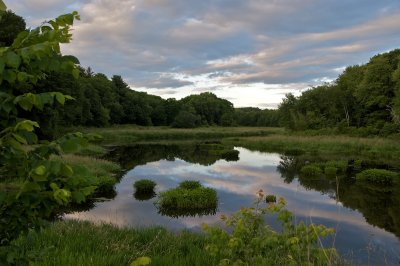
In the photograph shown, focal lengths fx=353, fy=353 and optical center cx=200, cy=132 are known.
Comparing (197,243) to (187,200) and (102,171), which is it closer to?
(187,200)

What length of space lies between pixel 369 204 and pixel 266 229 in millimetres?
16031

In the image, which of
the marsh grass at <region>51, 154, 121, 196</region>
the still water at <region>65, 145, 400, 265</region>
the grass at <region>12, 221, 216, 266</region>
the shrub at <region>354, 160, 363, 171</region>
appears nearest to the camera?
the grass at <region>12, 221, 216, 266</region>

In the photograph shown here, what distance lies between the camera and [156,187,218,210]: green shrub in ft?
61.1

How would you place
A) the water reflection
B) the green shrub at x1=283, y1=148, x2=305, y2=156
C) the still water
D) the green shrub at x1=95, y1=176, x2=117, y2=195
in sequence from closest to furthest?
1. the still water
2. the water reflection
3. the green shrub at x1=95, y1=176, x2=117, y2=195
4. the green shrub at x1=283, y1=148, x2=305, y2=156

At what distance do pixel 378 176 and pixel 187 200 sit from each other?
616 inches

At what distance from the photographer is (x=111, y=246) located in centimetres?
875

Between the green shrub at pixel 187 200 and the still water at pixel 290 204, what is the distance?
1.78 ft

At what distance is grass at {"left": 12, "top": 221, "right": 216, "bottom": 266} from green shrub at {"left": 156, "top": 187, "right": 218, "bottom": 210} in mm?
7039

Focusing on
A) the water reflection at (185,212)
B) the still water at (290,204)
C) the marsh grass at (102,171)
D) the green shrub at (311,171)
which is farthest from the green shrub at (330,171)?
the marsh grass at (102,171)

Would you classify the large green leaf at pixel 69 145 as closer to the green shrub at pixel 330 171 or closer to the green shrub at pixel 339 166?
the green shrub at pixel 330 171

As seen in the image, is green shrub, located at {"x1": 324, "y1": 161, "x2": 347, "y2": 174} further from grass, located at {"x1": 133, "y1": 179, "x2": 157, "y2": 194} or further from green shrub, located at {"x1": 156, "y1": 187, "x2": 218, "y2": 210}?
grass, located at {"x1": 133, "y1": 179, "x2": 157, "y2": 194}

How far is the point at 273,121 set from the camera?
17050cm

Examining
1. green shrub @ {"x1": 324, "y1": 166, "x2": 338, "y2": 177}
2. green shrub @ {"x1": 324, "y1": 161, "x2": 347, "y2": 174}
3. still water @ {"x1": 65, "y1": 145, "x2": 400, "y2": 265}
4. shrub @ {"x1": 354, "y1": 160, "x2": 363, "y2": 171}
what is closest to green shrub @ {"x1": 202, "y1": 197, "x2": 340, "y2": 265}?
still water @ {"x1": 65, "y1": 145, "x2": 400, "y2": 265}

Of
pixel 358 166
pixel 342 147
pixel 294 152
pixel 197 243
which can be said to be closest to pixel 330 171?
pixel 358 166
